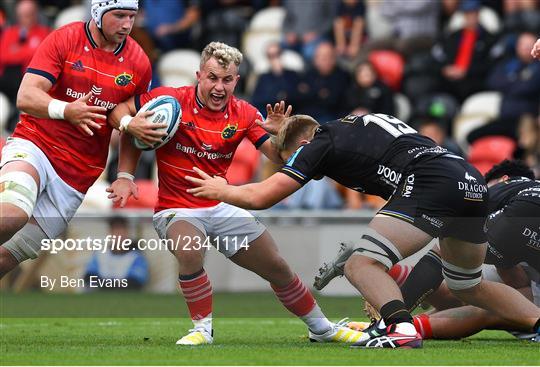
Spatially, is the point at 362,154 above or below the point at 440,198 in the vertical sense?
above

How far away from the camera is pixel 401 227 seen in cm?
849

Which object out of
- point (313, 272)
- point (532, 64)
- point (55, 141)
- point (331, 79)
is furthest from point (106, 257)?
point (532, 64)

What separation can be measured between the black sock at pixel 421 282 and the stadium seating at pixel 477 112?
851 cm

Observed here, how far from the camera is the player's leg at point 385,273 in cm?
837

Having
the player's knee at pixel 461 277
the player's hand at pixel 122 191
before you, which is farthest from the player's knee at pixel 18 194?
the player's knee at pixel 461 277

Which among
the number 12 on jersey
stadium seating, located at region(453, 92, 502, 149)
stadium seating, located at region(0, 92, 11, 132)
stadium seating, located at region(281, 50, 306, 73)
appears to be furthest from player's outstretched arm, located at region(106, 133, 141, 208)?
stadium seating, located at region(0, 92, 11, 132)

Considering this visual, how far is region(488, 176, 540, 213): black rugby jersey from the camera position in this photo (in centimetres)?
977

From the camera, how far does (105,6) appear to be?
9.50 m

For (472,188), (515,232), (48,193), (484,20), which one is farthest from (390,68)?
(472,188)

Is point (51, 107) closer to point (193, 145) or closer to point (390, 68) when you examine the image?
point (193, 145)

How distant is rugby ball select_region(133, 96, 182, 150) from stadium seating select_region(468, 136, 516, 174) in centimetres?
784

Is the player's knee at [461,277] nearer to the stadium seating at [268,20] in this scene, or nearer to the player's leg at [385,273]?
the player's leg at [385,273]

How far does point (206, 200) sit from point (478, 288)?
86.5 inches

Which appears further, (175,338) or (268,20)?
(268,20)
